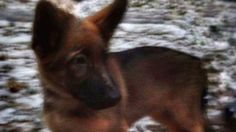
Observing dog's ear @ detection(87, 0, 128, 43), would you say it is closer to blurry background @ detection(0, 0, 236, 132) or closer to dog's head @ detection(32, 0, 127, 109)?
dog's head @ detection(32, 0, 127, 109)

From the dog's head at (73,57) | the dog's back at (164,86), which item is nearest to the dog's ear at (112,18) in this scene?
the dog's head at (73,57)

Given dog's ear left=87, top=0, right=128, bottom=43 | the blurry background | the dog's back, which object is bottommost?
the blurry background

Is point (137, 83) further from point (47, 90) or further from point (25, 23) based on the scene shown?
point (25, 23)

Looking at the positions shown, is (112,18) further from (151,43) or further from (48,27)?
(151,43)

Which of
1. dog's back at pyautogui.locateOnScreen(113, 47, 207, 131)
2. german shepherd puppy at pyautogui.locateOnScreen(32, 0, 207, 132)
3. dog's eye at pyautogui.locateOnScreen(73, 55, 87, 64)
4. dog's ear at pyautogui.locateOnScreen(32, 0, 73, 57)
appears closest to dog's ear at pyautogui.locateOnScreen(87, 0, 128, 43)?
german shepherd puppy at pyautogui.locateOnScreen(32, 0, 207, 132)

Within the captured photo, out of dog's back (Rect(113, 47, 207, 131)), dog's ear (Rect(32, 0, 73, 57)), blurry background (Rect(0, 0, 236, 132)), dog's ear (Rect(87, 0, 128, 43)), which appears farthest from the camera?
blurry background (Rect(0, 0, 236, 132))

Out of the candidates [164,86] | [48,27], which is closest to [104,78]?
[48,27]

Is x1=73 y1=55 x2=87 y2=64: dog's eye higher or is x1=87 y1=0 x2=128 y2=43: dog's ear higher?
x1=87 y1=0 x2=128 y2=43: dog's ear

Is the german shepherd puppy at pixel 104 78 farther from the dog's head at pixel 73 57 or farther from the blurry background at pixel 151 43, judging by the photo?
the blurry background at pixel 151 43
